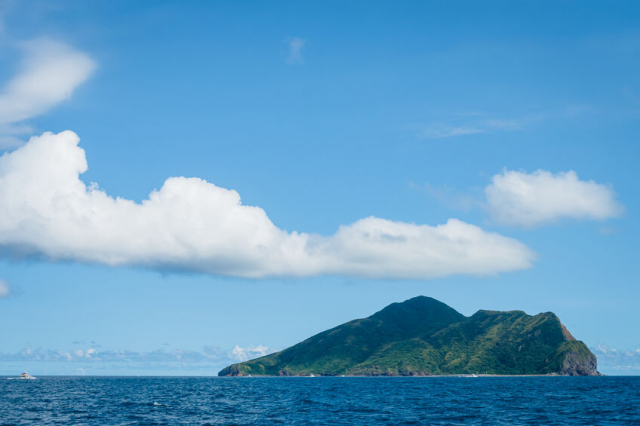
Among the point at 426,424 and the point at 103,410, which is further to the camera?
the point at 103,410

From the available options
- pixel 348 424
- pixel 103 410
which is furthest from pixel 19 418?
pixel 348 424

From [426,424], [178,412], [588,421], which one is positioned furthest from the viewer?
[178,412]

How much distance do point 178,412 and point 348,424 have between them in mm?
39656

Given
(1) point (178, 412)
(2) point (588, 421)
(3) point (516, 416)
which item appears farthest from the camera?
(1) point (178, 412)

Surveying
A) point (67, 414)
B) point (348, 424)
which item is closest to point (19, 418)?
point (67, 414)

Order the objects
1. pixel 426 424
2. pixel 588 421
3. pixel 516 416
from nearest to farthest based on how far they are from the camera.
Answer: pixel 426 424 < pixel 588 421 < pixel 516 416

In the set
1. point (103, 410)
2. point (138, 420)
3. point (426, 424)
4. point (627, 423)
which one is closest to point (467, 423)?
point (426, 424)

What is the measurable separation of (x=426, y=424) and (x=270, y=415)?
32.6 m

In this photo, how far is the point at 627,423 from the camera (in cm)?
9900

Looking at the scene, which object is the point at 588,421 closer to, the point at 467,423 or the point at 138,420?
the point at 467,423

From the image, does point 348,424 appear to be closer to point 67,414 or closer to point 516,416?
point 516,416

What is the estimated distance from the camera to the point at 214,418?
105 m

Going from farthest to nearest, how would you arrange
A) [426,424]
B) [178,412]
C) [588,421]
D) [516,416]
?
1. [178,412]
2. [516,416]
3. [588,421]
4. [426,424]

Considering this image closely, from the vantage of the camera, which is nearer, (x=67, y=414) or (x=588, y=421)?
(x=588, y=421)
